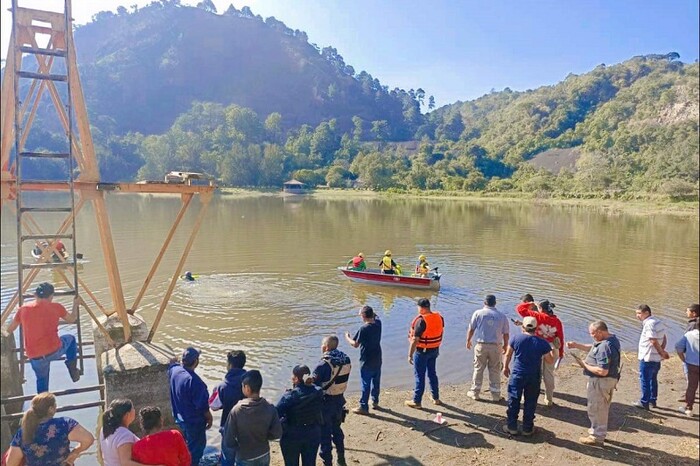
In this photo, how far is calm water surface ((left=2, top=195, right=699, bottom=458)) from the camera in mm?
12750

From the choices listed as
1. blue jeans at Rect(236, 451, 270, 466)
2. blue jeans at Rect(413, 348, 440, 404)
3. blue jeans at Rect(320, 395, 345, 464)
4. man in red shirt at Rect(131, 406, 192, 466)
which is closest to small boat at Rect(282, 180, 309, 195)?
blue jeans at Rect(413, 348, 440, 404)

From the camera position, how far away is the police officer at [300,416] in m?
5.34

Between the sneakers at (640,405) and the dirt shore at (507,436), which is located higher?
the sneakers at (640,405)

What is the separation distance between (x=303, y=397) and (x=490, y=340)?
4.14 m

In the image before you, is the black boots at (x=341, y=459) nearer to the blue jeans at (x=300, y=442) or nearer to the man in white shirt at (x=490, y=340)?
the blue jeans at (x=300, y=442)

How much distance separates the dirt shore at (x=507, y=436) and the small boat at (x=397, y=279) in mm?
9621

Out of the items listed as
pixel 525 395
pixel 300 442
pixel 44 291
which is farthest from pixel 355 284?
pixel 300 442

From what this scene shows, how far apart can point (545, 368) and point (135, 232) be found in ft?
97.4

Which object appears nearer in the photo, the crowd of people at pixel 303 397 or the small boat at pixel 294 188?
the crowd of people at pixel 303 397

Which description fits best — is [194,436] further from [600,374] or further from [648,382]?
[648,382]

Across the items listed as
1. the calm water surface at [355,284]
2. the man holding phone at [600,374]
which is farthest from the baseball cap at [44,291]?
the man holding phone at [600,374]

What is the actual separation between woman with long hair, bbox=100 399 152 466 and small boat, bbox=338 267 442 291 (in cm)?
1467

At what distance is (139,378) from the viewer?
5715 millimetres

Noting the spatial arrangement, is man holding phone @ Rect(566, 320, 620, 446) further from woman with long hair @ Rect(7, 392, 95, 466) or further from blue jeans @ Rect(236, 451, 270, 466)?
woman with long hair @ Rect(7, 392, 95, 466)
